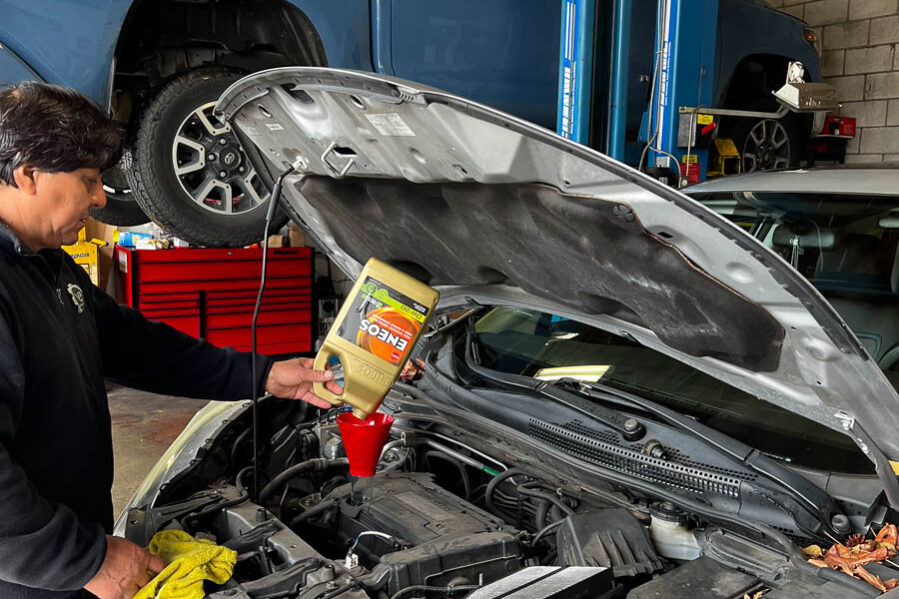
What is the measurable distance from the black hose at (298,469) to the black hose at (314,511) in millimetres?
148

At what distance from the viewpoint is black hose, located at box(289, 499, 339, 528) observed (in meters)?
1.79

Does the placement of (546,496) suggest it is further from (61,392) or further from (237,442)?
(61,392)

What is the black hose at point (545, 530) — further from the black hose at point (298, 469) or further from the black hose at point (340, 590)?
the black hose at point (298, 469)

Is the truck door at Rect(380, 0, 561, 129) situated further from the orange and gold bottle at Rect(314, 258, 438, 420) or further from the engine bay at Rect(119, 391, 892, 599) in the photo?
the orange and gold bottle at Rect(314, 258, 438, 420)

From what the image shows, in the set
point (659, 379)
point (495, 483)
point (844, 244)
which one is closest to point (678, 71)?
point (844, 244)

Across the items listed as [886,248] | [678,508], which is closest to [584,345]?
[678,508]

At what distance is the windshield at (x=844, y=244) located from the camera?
200cm

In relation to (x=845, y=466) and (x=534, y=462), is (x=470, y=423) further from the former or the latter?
(x=845, y=466)

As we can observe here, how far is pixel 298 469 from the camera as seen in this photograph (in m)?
2.00

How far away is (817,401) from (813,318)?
9.4 inches

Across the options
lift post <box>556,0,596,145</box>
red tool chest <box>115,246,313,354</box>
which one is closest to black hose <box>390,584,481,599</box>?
lift post <box>556,0,596,145</box>

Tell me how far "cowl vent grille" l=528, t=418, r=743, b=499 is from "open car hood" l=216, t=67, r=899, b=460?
247 mm

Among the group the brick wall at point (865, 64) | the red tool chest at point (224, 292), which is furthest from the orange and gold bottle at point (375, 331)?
the brick wall at point (865, 64)

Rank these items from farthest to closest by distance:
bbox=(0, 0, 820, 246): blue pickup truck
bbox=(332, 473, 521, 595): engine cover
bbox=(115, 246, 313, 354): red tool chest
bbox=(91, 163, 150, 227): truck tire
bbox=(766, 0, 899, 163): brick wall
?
bbox=(766, 0, 899, 163): brick wall
bbox=(115, 246, 313, 354): red tool chest
bbox=(91, 163, 150, 227): truck tire
bbox=(0, 0, 820, 246): blue pickup truck
bbox=(332, 473, 521, 595): engine cover
